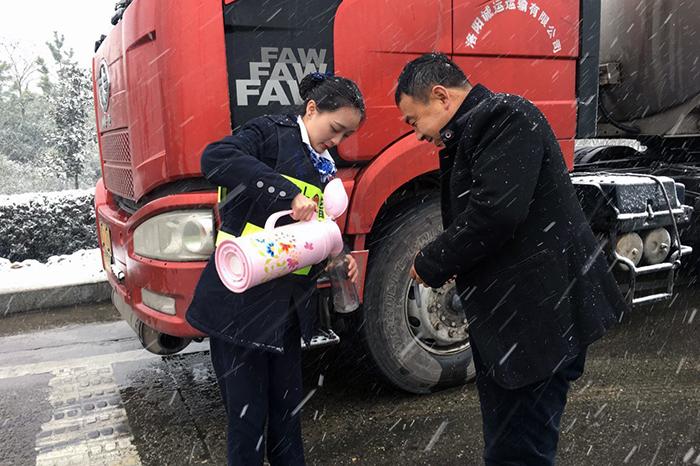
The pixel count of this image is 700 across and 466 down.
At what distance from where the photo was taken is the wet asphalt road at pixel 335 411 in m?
2.85

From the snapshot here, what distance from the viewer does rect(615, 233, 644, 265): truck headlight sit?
3.69 m

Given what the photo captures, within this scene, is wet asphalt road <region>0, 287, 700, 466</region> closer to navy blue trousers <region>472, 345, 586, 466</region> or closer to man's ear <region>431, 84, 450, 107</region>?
navy blue trousers <region>472, 345, 586, 466</region>

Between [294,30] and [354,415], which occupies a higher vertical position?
[294,30]

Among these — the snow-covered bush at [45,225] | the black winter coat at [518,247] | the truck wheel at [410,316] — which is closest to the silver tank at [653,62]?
the truck wheel at [410,316]

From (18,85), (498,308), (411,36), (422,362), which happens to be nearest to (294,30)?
(411,36)

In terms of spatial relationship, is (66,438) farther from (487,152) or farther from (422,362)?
(487,152)

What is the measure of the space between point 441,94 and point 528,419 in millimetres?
1046

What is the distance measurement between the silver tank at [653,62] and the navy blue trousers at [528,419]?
3572 mm

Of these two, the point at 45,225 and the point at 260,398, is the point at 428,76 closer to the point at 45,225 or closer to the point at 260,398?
the point at 260,398

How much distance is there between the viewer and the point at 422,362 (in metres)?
3.30

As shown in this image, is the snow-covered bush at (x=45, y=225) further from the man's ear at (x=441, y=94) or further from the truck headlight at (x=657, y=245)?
the man's ear at (x=441, y=94)

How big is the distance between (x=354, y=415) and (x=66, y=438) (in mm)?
1475

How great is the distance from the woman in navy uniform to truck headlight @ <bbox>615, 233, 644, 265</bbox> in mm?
2269

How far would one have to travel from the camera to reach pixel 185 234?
106 inches
